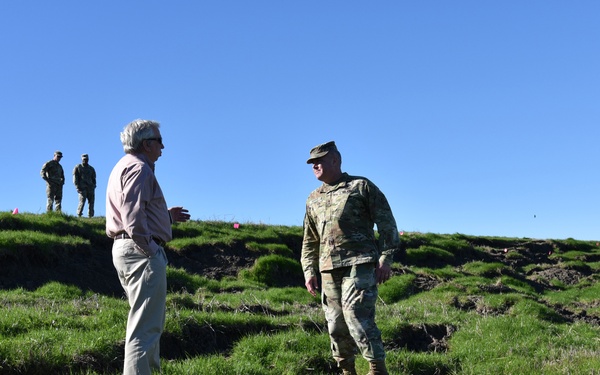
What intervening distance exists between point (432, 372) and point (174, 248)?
1137cm

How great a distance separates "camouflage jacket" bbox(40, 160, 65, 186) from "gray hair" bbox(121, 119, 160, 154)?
62.9ft

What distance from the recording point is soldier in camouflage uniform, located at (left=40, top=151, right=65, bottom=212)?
77.3ft

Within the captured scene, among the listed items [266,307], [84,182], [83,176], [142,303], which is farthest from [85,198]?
[142,303]

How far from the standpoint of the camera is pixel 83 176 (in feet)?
82.1

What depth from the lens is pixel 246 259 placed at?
1862 centimetres

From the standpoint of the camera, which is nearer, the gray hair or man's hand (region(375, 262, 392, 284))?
the gray hair

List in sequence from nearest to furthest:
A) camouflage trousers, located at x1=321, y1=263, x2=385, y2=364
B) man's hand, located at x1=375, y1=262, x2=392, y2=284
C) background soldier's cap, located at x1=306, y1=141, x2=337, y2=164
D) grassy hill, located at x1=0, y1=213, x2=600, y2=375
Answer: camouflage trousers, located at x1=321, y1=263, x2=385, y2=364 → man's hand, located at x1=375, y1=262, x2=392, y2=284 → background soldier's cap, located at x1=306, y1=141, x2=337, y2=164 → grassy hill, located at x1=0, y1=213, x2=600, y2=375

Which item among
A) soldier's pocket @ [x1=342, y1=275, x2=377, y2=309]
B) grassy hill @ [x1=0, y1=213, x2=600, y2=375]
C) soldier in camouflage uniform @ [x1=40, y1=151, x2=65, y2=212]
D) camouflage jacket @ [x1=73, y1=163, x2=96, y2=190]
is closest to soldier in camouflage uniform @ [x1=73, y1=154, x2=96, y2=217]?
camouflage jacket @ [x1=73, y1=163, x2=96, y2=190]

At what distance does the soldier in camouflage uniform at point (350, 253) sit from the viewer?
665 centimetres

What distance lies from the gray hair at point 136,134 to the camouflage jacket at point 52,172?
1917 centimetres

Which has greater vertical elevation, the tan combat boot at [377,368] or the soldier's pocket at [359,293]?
the soldier's pocket at [359,293]

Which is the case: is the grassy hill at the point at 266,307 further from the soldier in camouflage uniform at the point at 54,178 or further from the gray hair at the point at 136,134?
the soldier in camouflage uniform at the point at 54,178

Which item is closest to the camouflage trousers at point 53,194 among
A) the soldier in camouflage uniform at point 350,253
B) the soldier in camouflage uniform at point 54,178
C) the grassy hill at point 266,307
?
the soldier in camouflage uniform at point 54,178

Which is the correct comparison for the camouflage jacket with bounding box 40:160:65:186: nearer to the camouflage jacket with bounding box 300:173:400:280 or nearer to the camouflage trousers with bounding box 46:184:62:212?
the camouflage trousers with bounding box 46:184:62:212
